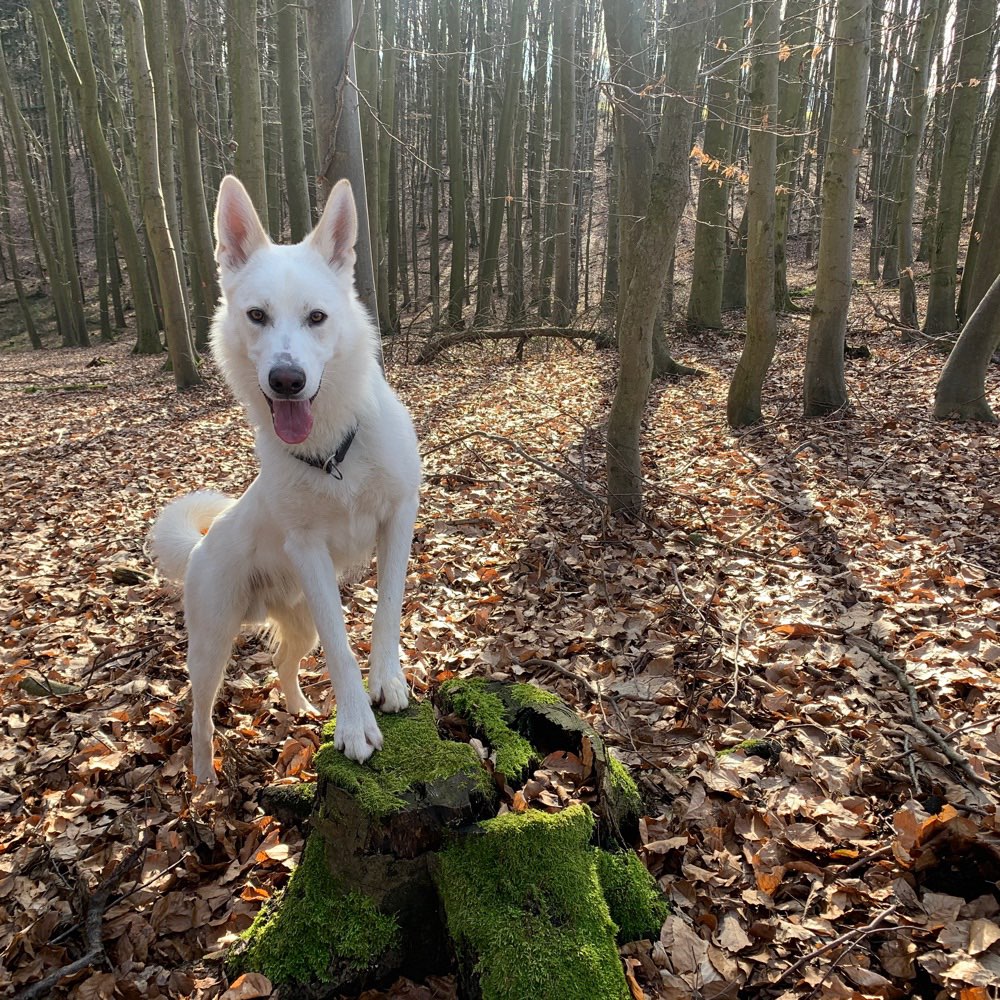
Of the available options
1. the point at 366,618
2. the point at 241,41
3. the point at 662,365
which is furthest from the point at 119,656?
the point at 241,41

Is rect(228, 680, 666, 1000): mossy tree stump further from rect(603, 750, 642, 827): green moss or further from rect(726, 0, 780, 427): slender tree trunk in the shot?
rect(726, 0, 780, 427): slender tree trunk

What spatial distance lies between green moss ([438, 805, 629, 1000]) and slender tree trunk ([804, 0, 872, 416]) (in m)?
7.56

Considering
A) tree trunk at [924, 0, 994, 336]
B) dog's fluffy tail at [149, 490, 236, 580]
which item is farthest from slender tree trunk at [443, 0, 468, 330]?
dog's fluffy tail at [149, 490, 236, 580]

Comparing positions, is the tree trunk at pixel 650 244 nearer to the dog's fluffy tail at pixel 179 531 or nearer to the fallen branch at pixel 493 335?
the dog's fluffy tail at pixel 179 531

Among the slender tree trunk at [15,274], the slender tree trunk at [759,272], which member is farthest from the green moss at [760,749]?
the slender tree trunk at [15,274]

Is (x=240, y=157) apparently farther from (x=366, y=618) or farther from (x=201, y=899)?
(x=201, y=899)

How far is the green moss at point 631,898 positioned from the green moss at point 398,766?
0.52m

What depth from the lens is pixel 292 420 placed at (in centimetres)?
274

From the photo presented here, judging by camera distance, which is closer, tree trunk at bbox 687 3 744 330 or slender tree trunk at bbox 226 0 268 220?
slender tree trunk at bbox 226 0 268 220

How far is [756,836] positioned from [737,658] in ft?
3.84

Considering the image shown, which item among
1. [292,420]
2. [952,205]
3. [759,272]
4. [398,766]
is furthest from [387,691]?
[952,205]

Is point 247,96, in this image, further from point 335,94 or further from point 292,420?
point 292,420

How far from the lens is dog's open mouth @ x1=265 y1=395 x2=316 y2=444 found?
2736 mm

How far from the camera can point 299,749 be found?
11.6 ft
